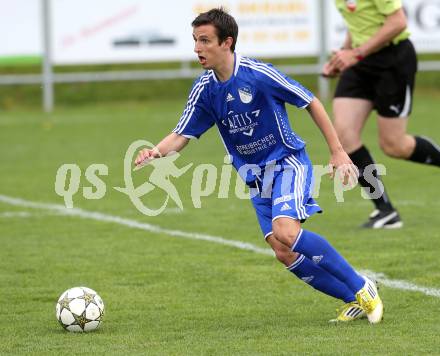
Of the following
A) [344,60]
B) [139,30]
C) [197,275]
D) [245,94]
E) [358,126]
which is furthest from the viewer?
[139,30]

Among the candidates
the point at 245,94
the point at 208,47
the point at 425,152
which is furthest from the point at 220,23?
the point at 425,152

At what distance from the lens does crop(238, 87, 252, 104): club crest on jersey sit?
5.99m

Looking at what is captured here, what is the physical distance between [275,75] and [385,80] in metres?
3.18

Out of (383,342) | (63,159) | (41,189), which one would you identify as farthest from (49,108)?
(383,342)

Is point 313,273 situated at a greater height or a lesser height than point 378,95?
lesser

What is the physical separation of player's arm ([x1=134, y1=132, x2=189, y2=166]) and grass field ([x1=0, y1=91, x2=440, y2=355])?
0.88 metres

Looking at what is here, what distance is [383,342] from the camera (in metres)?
5.26

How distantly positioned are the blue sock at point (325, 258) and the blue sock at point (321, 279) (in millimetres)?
36

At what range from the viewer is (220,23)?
5.91 m

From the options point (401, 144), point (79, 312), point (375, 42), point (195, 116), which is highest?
point (375, 42)

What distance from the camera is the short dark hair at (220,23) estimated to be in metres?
5.91

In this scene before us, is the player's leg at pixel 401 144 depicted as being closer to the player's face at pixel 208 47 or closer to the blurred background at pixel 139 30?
the player's face at pixel 208 47

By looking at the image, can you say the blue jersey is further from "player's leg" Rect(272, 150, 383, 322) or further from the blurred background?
the blurred background

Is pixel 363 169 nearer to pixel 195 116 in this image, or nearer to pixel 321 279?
pixel 195 116
